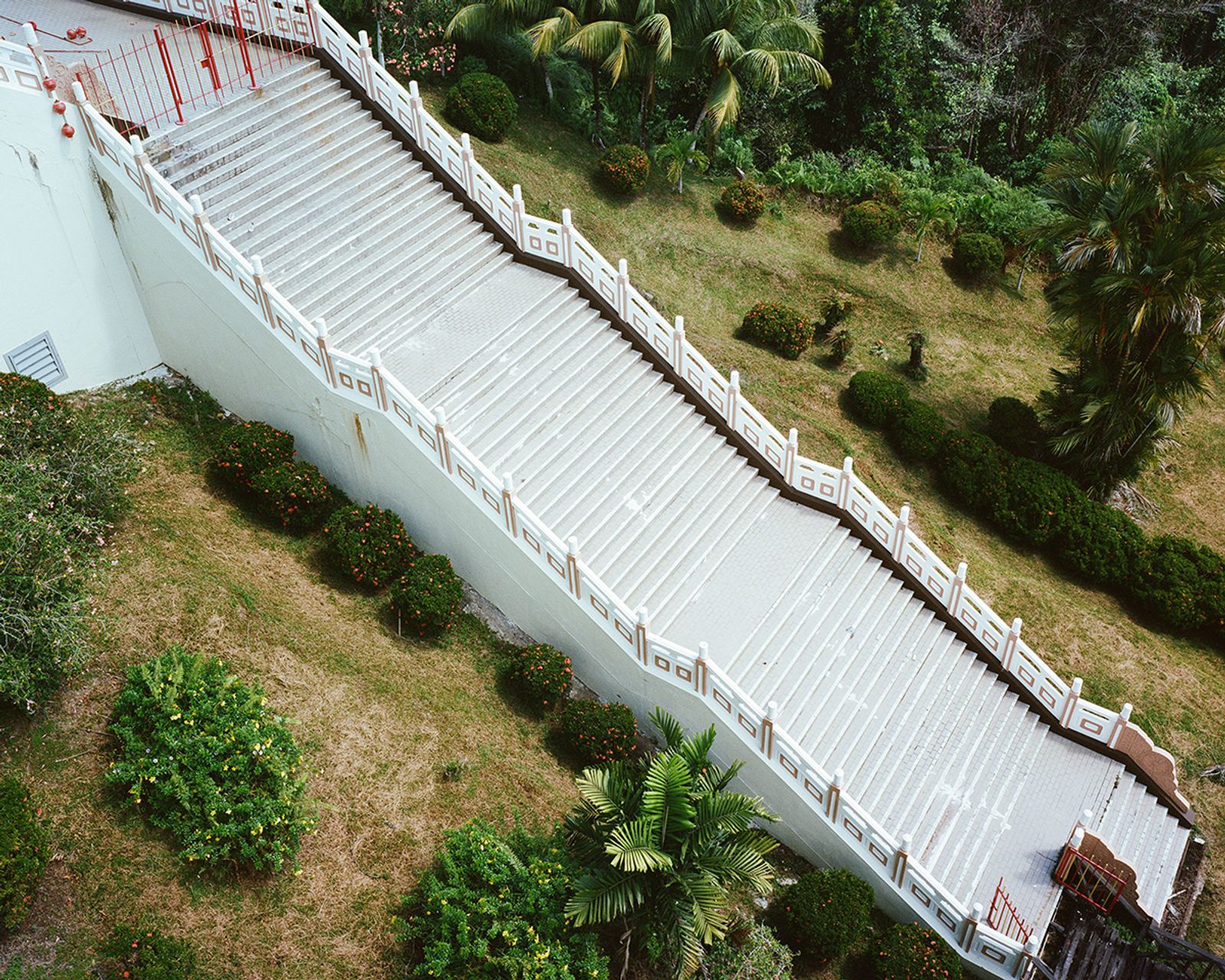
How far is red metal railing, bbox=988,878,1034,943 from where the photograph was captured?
55.2 feet

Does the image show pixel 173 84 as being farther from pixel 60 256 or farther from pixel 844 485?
pixel 844 485

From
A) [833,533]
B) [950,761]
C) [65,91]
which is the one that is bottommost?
[950,761]

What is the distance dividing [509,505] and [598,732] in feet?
12.3

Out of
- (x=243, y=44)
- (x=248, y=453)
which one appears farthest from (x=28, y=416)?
(x=243, y=44)

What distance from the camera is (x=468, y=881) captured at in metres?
14.8

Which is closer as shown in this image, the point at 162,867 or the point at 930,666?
the point at 162,867

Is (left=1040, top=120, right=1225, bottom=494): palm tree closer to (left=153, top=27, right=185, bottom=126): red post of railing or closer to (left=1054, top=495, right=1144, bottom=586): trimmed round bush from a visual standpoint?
(left=1054, top=495, right=1144, bottom=586): trimmed round bush

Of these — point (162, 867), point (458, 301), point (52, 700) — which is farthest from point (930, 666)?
point (52, 700)

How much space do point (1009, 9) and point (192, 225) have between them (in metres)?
26.3

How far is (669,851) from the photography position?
14461 mm

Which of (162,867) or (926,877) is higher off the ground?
(162,867)

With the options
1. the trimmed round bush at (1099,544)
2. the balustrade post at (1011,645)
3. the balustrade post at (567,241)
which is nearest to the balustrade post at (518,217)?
the balustrade post at (567,241)

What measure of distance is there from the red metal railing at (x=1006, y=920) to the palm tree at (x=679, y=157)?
18.2 m

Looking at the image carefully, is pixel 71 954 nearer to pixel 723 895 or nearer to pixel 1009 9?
pixel 723 895
